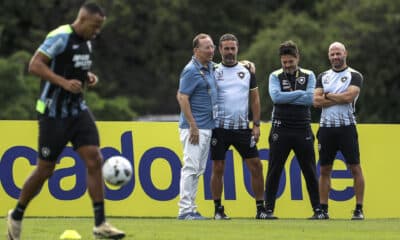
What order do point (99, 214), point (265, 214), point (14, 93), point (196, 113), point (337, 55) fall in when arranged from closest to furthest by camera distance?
point (99, 214), point (196, 113), point (337, 55), point (265, 214), point (14, 93)

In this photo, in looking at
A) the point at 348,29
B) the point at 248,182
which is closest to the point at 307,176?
the point at 248,182

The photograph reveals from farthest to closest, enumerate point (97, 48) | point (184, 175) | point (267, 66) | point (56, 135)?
point (97, 48), point (267, 66), point (184, 175), point (56, 135)

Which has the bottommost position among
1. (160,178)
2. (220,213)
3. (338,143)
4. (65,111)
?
(220,213)

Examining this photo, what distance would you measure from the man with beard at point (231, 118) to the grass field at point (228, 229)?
0.92 meters

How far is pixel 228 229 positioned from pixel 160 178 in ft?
12.9

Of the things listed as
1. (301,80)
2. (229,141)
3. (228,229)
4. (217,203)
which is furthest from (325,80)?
(228,229)

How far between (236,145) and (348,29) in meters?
35.1

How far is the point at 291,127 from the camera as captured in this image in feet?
52.6

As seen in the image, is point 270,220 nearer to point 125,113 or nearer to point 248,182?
point 248,182

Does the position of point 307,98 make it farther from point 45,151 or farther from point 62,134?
point 45,151

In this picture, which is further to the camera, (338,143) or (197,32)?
(197,32)

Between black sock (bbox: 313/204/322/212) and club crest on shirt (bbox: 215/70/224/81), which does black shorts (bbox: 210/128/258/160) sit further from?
black sock (bbox: 313/204/322/212)

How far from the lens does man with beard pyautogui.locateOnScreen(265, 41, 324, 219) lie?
1596cm

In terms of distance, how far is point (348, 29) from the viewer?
1982 inches
